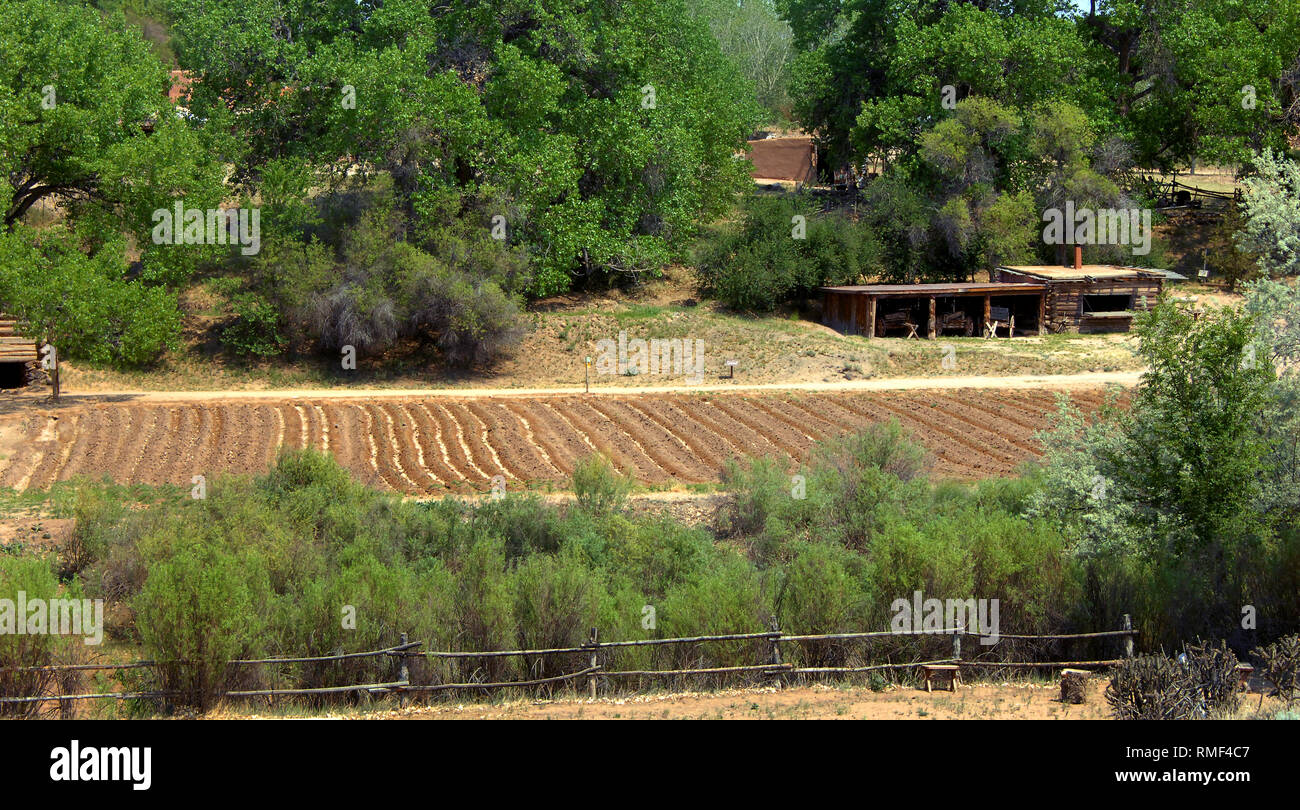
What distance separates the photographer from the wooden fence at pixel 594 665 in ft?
42.1

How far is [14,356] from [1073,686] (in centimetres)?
2726

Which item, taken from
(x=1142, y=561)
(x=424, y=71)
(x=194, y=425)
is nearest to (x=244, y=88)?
(x=424, y=71)

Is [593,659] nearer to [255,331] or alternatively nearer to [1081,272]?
[255,331]

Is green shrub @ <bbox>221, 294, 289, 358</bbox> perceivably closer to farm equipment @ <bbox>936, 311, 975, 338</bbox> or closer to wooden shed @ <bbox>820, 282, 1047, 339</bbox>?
wooden shed @ <bbox>820, 282, 1047, 339</bbox>

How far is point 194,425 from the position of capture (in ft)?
88.6

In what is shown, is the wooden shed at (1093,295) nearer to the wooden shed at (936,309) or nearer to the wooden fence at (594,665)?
the wooden shed at (936,309)

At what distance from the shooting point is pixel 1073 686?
1275 cm

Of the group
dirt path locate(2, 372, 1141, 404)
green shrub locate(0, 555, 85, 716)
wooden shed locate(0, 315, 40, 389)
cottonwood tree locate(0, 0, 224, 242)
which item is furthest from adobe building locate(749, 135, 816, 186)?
green shrub locate(0, 555, 85, 716)

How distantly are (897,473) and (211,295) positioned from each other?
77.8 feet

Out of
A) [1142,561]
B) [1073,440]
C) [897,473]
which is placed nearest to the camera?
[1142,561]

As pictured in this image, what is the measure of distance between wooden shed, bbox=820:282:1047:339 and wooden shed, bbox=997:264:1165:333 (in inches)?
18.0

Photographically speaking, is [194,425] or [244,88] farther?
[244,88]

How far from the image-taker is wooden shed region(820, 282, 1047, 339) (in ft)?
122
